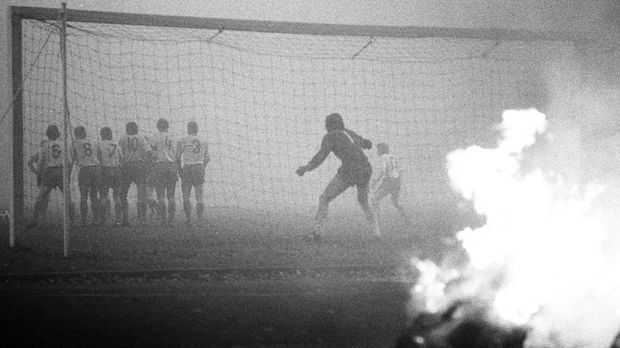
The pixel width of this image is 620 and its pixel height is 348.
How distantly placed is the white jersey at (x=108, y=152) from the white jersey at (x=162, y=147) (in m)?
0.87

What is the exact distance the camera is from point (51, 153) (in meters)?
17.2

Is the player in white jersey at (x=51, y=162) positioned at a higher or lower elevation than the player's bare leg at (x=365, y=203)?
higher

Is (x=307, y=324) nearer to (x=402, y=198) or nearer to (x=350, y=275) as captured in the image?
(x=350, y=275)

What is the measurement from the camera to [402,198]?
2995 centimetres

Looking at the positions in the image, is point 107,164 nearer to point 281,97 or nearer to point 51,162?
point 51,162

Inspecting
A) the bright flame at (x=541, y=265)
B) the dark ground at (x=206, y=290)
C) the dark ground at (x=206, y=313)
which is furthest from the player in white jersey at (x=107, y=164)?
the bright flame at (x=541, y=265)

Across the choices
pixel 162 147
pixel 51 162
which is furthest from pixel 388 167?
pixel 51 162

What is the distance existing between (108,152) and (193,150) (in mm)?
1965

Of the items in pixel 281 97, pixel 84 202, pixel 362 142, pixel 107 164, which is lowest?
pixel 84 202

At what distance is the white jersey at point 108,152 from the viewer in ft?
59.5

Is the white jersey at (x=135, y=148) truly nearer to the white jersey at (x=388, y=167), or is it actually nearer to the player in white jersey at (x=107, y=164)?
the player in white jersey at (x=107, y=164)

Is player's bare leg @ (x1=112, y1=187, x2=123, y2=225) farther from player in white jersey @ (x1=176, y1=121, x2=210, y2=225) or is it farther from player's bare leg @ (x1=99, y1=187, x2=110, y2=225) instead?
player in white jersey @ (x1=176, y1=121, x2=210, y2=225)

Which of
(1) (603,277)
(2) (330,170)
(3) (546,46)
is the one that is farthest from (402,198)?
(1) (603,277)

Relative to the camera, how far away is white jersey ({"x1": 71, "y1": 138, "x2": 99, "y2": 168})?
18.0 meters
